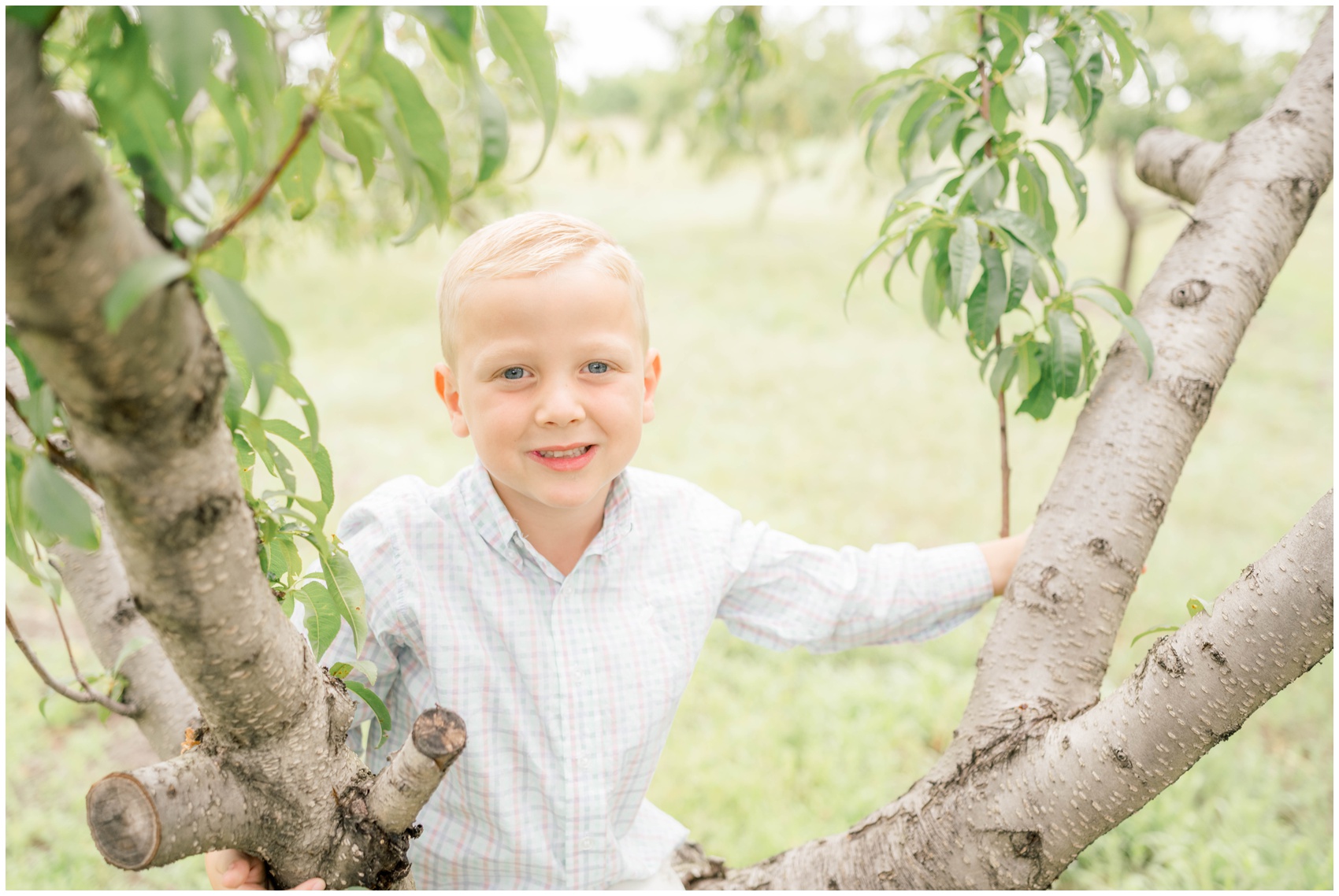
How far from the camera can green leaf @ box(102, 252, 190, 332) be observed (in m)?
0.54

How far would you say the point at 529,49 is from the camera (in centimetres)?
65

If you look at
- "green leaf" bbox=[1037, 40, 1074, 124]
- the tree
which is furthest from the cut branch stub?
"green leaf" bbox=[1037, 40, 1074, 124]

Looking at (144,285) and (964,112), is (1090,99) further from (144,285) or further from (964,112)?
(144,285)

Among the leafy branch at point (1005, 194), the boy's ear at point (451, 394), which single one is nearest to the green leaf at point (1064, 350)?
the leafy branch at point (1005, 194)

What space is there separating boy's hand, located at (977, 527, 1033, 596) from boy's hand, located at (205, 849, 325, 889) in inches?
48.7

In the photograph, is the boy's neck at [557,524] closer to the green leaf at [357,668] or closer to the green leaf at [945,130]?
the green leaf at [357,668]

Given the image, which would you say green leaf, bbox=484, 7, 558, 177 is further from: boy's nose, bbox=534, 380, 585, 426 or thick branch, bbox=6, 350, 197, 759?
thick branch, bbox=6, 350, 197, 759

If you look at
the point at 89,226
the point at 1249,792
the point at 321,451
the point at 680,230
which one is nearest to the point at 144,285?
the point at 89,226

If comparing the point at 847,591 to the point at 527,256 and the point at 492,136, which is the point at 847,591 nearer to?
the point at 527,256

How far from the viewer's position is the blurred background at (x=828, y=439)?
9.52ft

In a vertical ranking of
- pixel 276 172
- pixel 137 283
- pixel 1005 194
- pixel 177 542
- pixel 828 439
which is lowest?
pixel 177 542

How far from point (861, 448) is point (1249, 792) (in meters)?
3.88

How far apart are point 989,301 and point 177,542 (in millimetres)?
1141

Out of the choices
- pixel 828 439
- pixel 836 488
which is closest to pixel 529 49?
pixel 836 488
